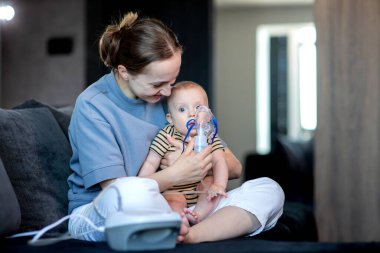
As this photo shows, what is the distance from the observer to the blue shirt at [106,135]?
193cm

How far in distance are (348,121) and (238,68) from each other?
5050mm

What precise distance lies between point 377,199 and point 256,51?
17.0 ft

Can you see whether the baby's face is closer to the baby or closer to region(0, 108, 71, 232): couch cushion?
the baby

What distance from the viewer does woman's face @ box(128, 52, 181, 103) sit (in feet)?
6.43

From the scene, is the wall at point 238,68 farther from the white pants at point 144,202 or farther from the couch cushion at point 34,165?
the white pants at point 144,202

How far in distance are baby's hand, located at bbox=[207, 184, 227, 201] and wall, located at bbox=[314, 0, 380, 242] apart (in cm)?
172

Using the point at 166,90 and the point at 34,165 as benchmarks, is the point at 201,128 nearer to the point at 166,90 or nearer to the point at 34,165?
the point at 166,90

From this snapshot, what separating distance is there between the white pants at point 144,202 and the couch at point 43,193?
7 centimetres

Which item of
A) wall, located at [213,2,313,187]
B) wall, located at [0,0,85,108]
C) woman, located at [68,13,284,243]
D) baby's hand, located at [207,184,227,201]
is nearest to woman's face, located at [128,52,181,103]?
woman, located at [68,13,284,243]

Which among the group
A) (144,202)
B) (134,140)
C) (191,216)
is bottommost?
(191,216)

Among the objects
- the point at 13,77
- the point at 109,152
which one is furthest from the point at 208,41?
the point at 109,152

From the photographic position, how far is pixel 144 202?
168cm

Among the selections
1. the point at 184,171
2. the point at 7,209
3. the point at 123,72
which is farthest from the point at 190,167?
the point at 7,209

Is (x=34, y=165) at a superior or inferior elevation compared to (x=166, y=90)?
inferior
